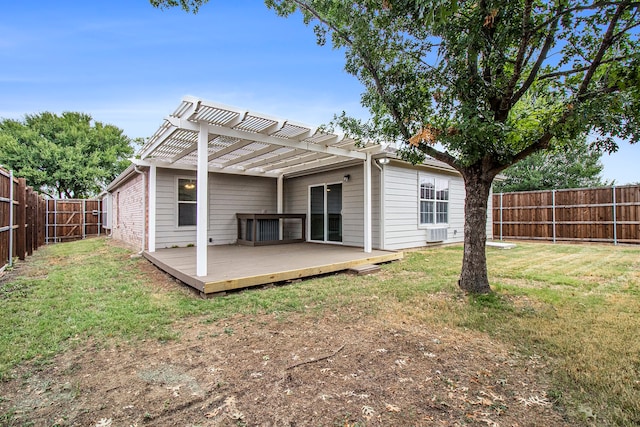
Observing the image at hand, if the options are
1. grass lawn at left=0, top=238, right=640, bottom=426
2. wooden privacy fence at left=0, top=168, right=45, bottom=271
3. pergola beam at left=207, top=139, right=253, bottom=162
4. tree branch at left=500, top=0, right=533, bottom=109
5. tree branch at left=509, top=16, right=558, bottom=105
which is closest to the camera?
grass lawn at left=0, top=238, right=640, bottom=426

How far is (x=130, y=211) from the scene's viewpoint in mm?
10000

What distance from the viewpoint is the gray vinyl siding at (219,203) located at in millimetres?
8305

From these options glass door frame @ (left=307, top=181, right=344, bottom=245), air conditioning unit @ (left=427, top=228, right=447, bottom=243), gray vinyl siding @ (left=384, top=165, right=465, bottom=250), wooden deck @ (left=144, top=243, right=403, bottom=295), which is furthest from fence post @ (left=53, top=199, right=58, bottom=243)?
air conditioning unit @ (left=427, top=228, right=447, bottom=243)

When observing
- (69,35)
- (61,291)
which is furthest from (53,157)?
(61,291)

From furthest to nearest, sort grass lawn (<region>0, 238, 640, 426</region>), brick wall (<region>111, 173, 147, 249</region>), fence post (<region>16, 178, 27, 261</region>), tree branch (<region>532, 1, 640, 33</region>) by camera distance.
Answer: brick wall (<region>111, 173, 147, 249</region>)
fence post (<region>16, 178, 27, 261</region>)
tree branch (<region>532, 1, 640, 33</region>)
grass lawn (<region>0, 238, 640, 426</region>)

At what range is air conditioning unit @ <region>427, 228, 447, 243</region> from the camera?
9.25 metres

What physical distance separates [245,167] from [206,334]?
658 centimetres

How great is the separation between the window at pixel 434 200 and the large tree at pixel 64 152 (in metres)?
20.1

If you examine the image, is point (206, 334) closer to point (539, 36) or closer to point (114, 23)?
point (539, 36)

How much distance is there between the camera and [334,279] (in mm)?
5367

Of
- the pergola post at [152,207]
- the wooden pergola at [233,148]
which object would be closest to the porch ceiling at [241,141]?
the wooden pergola at [233,148]

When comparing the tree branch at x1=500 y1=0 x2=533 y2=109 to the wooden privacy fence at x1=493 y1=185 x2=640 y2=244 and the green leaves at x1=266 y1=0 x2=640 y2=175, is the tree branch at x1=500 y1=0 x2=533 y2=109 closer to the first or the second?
the green leaves at x1=266 y1=0 x2=640 y2=175

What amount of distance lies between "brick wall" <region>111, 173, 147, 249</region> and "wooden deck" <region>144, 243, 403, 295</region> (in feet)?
5.78

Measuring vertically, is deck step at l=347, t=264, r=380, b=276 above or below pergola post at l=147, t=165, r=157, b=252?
below
